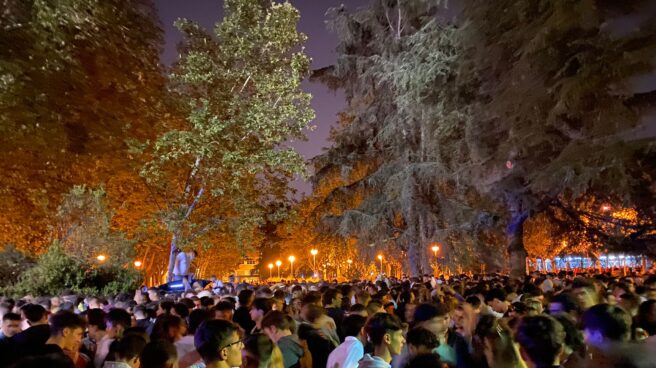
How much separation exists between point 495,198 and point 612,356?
19.1 m

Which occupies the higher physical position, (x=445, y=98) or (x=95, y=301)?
(x=445, y=98)

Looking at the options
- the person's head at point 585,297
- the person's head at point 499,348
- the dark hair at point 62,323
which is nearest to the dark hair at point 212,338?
the dark hair at point 62,323

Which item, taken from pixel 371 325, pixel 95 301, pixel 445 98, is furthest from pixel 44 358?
pixel 445 98

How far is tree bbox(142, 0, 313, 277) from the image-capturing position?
18406mm

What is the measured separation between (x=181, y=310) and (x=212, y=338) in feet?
10.9

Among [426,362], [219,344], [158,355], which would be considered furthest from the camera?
[219,344]

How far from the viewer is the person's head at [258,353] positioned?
4031mm

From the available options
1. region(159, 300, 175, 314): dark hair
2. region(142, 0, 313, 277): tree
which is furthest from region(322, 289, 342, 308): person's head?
region(142, 0, 313, 277): tree

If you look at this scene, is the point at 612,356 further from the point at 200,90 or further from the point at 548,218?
the point at 548,218

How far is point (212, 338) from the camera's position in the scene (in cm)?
384

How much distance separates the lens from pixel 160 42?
34.3 feet

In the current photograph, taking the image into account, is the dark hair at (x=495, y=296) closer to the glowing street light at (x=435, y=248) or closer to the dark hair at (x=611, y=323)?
the dark hair at (x=611, y=323)

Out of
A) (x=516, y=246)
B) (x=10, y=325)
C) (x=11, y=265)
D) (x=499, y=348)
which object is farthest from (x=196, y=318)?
(x=516, y=246)

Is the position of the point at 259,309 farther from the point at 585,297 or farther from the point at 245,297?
the point at 585,297
